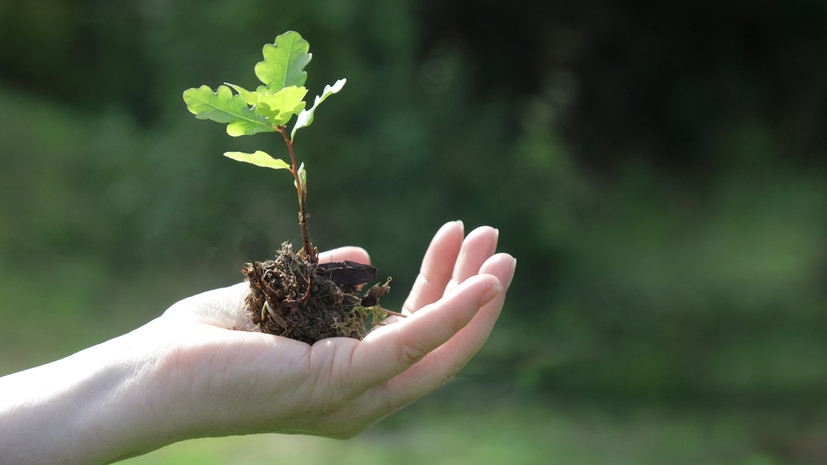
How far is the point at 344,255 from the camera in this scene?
7.30 ft

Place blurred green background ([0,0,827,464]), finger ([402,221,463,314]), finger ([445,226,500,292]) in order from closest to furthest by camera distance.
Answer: finger ([445,226,500,292]) → finger ([402,221,463,314]) → blurred green background ([0,0,827,464])

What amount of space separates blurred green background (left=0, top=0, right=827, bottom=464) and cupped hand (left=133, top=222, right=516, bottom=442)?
7.80 feet

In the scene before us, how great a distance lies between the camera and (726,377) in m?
4.98

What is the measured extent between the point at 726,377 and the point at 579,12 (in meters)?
4.34

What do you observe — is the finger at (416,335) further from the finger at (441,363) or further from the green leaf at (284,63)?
the green leaf at (284,63)

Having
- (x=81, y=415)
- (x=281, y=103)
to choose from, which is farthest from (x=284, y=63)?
(x=81, y=415)

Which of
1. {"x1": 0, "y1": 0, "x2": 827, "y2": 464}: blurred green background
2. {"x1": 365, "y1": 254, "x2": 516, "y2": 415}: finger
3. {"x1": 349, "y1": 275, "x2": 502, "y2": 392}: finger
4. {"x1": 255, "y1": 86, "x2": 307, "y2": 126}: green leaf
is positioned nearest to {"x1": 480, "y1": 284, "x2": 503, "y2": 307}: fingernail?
{"x1": 349, "y1": 275, "x2": 502, "y2": 392}: finger

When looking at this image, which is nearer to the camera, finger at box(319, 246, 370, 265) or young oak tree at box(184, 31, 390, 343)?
young oak tree at box(184, 31, 390, 343)

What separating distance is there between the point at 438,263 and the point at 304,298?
1.50 feet

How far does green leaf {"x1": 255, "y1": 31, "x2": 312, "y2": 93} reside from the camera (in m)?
1.83

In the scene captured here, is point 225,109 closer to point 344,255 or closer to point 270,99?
point 270,99

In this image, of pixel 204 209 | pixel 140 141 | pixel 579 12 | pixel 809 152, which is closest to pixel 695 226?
pixel 809 152

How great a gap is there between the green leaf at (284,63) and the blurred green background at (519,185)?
8.88 ft

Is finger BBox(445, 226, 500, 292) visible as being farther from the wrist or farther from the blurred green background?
the blurred green background
